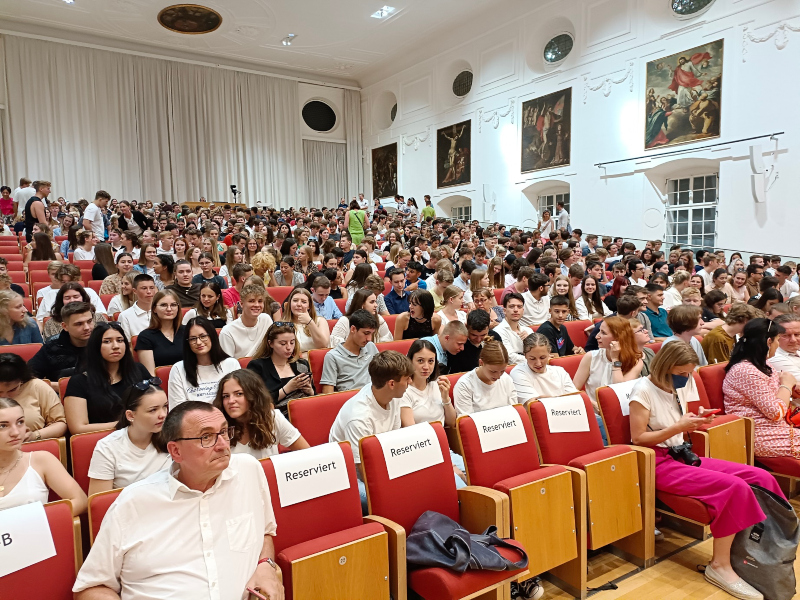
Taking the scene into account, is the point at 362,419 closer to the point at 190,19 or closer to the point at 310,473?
the point at 310,473

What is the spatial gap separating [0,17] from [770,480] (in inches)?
793

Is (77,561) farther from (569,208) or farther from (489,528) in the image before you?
(569,208)

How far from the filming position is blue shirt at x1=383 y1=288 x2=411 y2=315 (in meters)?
5.67

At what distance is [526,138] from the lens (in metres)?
15.4

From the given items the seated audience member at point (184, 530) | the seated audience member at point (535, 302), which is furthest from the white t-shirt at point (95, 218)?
the seated audience member at point (184, 530)

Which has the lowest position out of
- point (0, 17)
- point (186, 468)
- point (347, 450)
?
point (347, 450)

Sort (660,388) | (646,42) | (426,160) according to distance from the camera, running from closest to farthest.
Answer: (660,388) < (646,42) < (426,160)

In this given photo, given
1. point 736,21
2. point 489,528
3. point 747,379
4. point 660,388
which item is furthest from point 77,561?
point 736,21

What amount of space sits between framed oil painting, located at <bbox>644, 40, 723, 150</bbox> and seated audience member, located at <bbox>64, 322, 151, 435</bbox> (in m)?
12.1

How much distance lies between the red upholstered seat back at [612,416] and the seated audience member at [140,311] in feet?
11.0

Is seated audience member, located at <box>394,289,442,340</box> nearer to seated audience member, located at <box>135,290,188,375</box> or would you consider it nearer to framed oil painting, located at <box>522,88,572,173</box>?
seated audience member, located at <box>135,290,188,375</box>

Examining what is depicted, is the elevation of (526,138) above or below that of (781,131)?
above

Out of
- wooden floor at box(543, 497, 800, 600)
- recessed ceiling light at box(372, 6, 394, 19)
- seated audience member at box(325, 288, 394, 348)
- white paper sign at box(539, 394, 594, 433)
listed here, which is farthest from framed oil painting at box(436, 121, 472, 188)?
wooden floor at box(543, 497, 800, 600)

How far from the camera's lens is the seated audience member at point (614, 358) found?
3676mm
